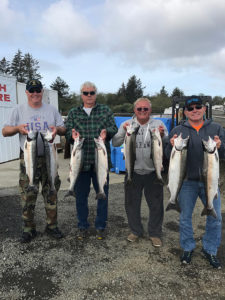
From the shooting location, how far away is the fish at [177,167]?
130 inches

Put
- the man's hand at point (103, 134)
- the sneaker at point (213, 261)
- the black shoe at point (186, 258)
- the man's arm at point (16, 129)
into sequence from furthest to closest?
1. the man's hand at point (103, 134)
2. the man's arm at point (16, 129)
3. the black shoe at point (186, 258)
4. the sneaker at point (213, 261)

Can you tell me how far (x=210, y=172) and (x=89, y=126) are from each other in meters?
2.00

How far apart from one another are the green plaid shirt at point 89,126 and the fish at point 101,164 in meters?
0.31

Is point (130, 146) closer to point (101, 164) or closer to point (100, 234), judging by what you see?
point (101, 164)

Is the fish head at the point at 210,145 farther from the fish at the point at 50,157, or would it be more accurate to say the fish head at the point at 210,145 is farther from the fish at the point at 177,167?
the fish at the point at 50,157

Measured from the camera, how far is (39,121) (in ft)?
13.3

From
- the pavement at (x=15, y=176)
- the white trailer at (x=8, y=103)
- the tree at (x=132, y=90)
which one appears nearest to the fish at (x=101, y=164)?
the pavement at (x=15, y=176)

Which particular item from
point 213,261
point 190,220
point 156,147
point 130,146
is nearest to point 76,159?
point 130,146

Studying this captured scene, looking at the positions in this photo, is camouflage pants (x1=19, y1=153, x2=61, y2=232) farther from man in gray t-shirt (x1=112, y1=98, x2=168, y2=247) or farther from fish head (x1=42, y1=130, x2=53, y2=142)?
man in gray t-shirt (x1=112, y1=98, x2=168, y2=247)

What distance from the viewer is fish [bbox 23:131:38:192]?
12.0 ft

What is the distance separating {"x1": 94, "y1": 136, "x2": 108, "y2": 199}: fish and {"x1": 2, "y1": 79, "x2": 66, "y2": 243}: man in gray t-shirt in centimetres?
73

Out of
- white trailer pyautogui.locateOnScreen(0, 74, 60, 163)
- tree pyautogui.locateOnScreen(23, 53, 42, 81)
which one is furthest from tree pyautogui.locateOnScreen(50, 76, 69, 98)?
white trailer pyautogui.locateOnScreen(0, 74, 60, 163)

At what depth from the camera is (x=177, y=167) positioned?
337cm

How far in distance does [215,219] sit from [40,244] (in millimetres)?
2867
